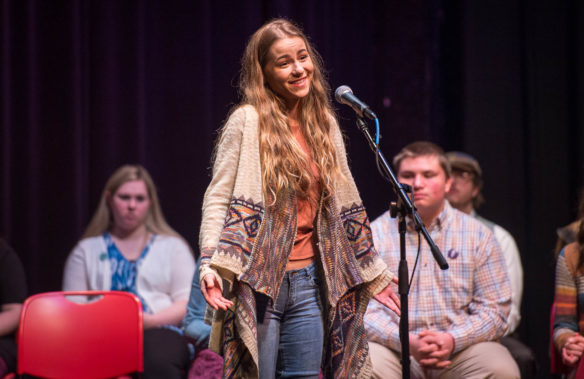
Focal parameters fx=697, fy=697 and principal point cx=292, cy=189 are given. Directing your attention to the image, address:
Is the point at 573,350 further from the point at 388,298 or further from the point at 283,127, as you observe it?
the point at 283,127

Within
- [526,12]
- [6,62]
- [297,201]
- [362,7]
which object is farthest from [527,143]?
[6,62]

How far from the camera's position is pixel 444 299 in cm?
305

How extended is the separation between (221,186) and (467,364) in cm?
154

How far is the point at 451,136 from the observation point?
14.8ft

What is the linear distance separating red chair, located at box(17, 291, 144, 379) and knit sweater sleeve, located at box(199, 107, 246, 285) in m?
1.22

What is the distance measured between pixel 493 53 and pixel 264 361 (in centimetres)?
303

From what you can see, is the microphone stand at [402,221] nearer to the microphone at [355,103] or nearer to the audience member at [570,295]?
the microphone at [355,103]

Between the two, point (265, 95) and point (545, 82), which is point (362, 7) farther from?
point (265, 95)

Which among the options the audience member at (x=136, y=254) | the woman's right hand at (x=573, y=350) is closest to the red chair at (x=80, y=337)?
the audience member at (x=136, y=254)

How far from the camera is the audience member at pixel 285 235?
1907mm

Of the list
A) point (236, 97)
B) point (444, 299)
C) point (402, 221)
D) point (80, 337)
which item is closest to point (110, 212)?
point (236, 97)

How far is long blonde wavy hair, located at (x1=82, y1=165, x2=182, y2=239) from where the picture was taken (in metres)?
3.90

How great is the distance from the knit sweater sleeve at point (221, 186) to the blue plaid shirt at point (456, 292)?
132 centimetres

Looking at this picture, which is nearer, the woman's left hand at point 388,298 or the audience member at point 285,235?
the audience member at point 285,235
